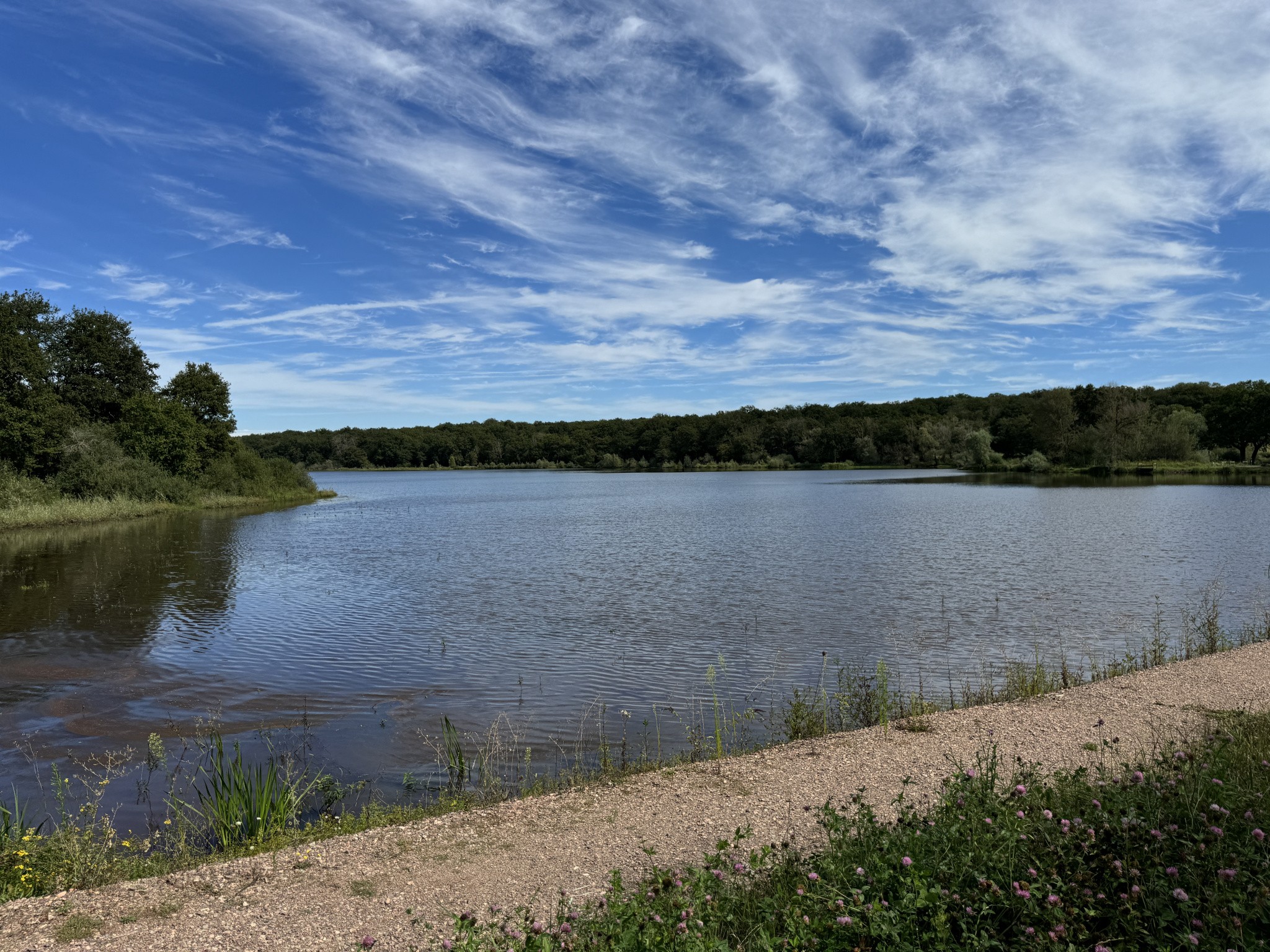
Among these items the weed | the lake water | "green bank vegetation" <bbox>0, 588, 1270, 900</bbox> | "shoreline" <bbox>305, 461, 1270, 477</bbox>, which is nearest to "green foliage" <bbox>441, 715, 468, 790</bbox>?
"green bank vegetation" <bbox>0, 588, 1270, 900</bbox>

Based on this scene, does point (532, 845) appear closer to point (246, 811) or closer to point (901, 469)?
point (246, 811)

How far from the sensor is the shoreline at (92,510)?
35.4 meters

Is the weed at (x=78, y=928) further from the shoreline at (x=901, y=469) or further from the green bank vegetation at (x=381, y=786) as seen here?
the shoreline at (x=901, y=469)

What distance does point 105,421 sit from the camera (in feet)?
171

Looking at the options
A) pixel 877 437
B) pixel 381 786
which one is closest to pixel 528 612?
pixel 381 786

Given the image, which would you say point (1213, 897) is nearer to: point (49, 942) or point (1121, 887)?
point (1121, 887)

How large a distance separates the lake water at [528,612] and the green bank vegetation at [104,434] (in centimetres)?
741

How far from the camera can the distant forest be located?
85.1 m

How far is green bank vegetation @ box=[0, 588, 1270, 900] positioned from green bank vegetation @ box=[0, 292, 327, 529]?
34.4 m

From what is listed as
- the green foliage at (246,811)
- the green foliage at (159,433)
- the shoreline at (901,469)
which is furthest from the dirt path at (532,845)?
the shoreline at (901,469)

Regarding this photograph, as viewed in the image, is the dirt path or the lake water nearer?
the dirt path

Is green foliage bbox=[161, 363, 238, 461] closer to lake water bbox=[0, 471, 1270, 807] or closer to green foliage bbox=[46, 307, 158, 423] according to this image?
green foliage bbox=[46, 307, 158, 423]

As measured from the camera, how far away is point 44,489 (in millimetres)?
39781

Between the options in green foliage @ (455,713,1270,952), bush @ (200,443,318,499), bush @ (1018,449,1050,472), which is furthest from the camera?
bush @ (1018,449,1050,472)
